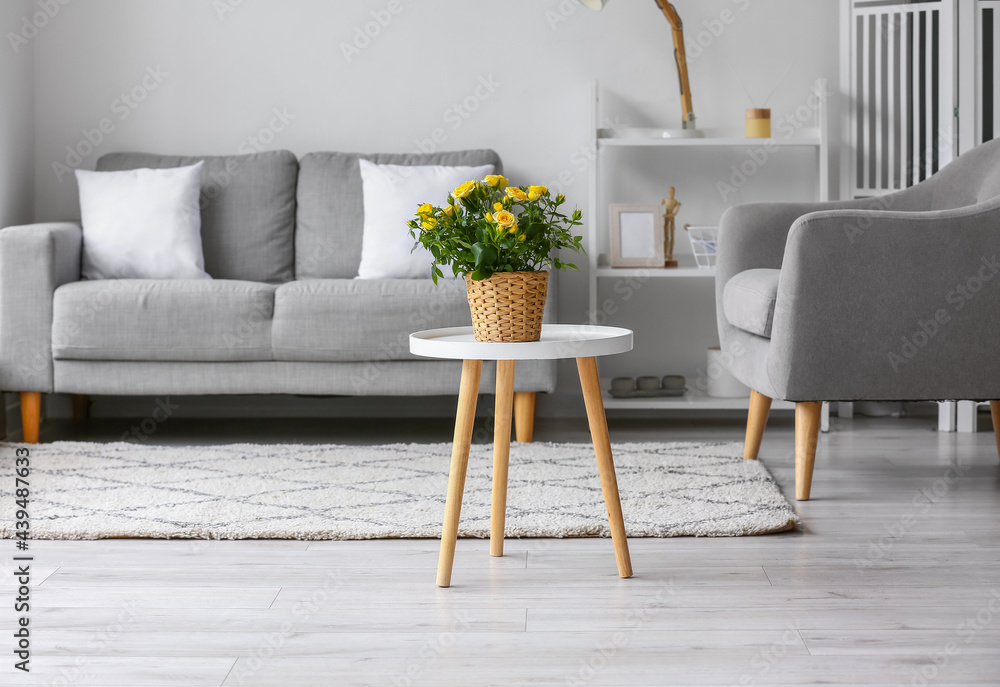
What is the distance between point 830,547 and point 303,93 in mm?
2413

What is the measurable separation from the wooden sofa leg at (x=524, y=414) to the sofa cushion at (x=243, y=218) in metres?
0.98

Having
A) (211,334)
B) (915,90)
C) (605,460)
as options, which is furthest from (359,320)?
(915,90)

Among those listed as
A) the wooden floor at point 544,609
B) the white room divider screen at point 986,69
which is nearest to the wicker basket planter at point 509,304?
the wooden floor at point 544,609

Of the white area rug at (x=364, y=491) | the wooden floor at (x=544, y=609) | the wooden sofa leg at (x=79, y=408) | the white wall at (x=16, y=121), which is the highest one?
the white wall at (x=16, y=121)

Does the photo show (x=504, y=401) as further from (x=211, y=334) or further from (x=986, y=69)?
(x=986, y=69)

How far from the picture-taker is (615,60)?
3270 mm

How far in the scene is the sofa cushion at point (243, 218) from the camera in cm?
311

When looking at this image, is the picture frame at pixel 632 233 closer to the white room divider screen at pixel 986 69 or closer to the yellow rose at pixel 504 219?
the white room divider screen at pixel 986 69

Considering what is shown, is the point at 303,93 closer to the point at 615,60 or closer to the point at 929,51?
the point at 615,60

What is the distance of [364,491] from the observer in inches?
84.4

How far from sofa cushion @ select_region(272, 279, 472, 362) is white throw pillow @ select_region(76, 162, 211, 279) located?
55cm

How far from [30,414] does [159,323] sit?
0.48 metres

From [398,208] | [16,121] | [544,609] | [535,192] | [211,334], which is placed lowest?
[544,609]

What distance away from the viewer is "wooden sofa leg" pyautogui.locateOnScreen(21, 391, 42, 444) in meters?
2.65
